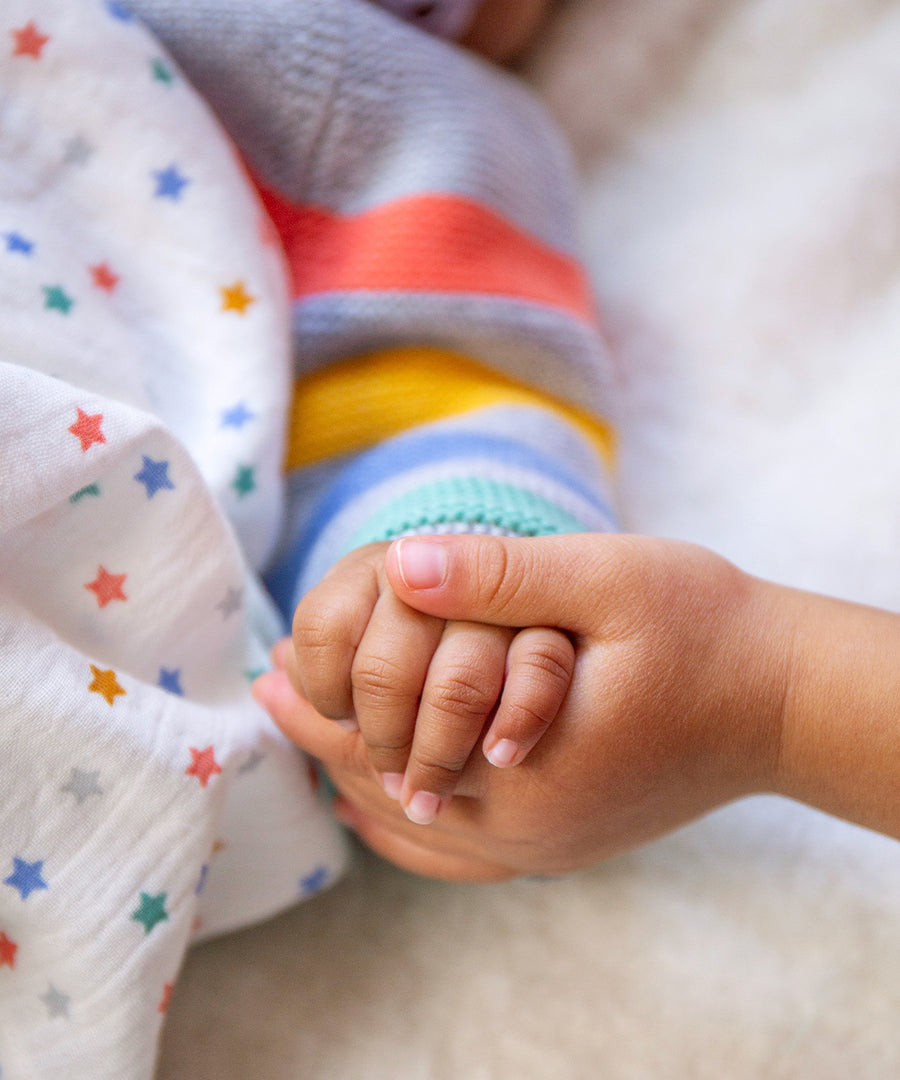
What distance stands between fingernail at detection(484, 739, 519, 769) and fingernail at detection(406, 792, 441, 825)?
43 mm

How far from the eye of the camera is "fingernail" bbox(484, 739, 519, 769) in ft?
1.45

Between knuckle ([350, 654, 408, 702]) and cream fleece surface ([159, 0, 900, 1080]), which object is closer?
knuckle ([350, 654, 408, 702])

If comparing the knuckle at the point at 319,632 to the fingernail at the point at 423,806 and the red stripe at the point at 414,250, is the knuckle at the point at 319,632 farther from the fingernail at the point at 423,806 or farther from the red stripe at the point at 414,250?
the red stripe at the point at 414,250

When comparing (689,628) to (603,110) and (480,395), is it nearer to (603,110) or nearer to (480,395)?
(480,395)

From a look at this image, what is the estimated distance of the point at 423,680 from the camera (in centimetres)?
46

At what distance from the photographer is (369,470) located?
2.09 ft

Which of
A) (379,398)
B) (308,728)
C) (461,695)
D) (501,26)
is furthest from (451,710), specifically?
(501,26)

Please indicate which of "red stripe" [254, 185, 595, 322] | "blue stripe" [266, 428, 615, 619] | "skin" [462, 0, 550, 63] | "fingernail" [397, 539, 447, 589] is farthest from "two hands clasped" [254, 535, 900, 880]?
"skin" [462, 0, 550, 63]

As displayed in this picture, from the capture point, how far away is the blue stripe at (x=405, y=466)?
60 cm

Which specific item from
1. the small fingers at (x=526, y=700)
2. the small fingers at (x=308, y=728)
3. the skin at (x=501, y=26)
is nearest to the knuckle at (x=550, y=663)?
the small fingers at (x=526, y=700)

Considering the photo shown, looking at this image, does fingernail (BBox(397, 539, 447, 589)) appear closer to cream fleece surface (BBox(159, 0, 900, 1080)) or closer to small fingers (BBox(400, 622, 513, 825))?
small fingers (BBox(400, 622, 513, 825))

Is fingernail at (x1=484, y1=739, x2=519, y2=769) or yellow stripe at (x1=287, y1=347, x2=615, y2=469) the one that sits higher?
fingernail at (x1=484, y1=739, x2=519, y2=769)

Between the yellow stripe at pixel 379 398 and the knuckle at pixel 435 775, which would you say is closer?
the knuckle at pixel 435 775

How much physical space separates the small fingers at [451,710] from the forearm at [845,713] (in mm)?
169
